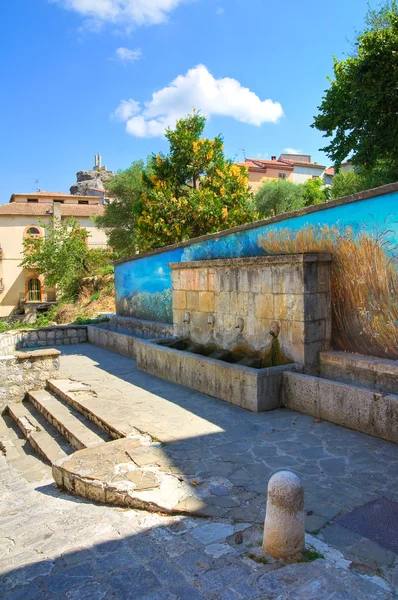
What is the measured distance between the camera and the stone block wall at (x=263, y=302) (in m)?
6.49

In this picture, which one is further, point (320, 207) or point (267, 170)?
point (267, 170)

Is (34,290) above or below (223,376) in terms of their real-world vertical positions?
above

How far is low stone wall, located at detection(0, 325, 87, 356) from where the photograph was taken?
13.2 meters

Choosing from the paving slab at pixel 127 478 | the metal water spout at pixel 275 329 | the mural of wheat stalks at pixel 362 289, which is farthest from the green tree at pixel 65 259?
the paving slab at pixel 127 478

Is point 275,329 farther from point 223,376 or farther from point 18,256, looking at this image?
point 18,256

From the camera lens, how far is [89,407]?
682 cm

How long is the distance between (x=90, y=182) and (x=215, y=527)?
57514mm

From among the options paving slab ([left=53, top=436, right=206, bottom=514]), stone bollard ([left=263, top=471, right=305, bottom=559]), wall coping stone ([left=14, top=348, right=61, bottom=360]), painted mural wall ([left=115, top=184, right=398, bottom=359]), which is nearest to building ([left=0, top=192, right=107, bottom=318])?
wall coping stone ([left=14, top=348, right=61, bottom=360])

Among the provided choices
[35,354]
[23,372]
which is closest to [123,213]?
[35,354]

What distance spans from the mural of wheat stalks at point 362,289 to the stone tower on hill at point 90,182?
162ft

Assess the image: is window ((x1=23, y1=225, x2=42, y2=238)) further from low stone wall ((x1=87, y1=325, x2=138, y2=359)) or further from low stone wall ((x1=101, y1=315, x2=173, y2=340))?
low stone wall ((x1=87, y1=325, x2=138, y2=359))

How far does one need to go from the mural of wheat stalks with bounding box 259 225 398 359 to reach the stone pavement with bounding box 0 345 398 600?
59.2 inches

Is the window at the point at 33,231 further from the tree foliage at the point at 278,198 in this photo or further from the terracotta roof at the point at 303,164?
the terracotta roof at the point at 303,164

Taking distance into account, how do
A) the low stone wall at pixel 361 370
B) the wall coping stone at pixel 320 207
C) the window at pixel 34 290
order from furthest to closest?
the window at pixel 34 290 < the wall coping stone at pixel 320 207 < the low stone wall at pixel 361 370
